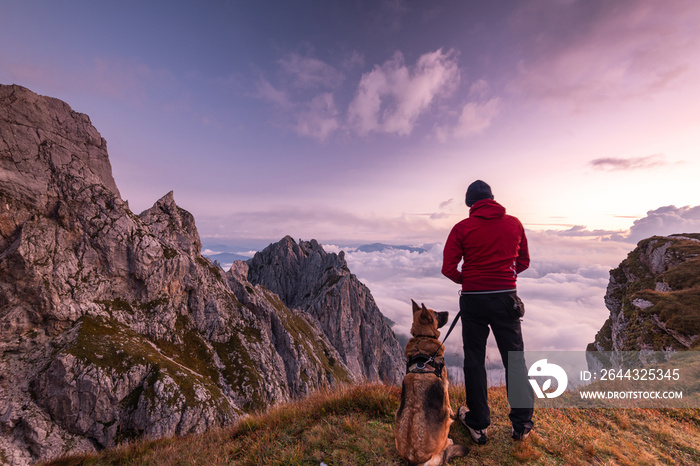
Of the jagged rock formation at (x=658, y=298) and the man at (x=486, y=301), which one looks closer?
the man at (x=486, y=301)

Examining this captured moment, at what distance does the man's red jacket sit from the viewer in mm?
5215

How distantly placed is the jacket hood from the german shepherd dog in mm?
3302

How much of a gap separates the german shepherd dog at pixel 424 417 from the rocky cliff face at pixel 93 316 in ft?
115

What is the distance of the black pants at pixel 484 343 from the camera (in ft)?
16.6

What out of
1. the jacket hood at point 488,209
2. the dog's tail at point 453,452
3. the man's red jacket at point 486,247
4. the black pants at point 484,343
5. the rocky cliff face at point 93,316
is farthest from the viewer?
the rocky cliff face at point 93,316

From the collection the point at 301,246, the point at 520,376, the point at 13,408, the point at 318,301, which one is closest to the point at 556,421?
the point at 520,376

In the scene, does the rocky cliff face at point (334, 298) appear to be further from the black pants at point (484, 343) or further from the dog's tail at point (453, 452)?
the dog's tail at point (453, 452)

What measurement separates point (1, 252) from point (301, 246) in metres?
142

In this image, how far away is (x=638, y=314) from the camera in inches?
1319

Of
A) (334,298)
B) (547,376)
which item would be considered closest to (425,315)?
(547,376)

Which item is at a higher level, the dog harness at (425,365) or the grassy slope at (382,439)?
the dog harness at (425,365)

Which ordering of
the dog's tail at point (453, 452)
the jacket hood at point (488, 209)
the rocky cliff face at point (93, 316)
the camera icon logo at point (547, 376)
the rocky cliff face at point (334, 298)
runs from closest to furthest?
1. the dog's tail at point (453, 452)
2. the jacket hood at point (488, 209)
3. the camera icon logo at point (547, 376)
4. the rocky cliff face at point (93, 316)
5. the rocky cliff face at point (334, 298)

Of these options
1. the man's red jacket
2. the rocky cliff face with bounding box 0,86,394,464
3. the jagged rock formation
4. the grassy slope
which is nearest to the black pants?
the man's red jacket

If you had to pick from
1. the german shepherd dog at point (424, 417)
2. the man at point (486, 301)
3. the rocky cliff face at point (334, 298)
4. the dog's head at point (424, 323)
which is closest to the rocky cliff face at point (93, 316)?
the dog's head at point (424, 323)
